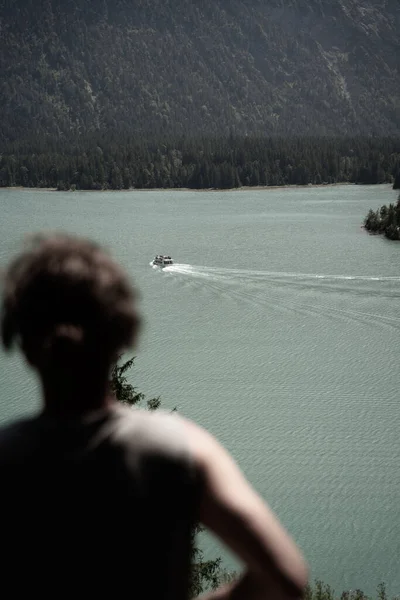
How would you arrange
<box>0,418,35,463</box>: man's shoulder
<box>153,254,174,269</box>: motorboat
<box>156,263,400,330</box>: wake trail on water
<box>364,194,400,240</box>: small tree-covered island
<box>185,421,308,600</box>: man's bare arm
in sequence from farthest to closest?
<box>364,194,400,240</box>: small tree-covered island
<box>153,254,174,269</box>: motorboat
<box>156,263,400,330</box>: wake trail on water
<box>0,418,35,463</box>: man's shoulder
<box>185,421,308,600</box>: man's bare arm

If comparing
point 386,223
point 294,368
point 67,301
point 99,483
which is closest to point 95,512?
point 99,483

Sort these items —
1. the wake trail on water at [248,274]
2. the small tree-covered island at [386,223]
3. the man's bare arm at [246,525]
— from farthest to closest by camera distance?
the small tree-covered island at [386,223] → the wake trail on water at [248,274] → the man's bare arm at [246,525]

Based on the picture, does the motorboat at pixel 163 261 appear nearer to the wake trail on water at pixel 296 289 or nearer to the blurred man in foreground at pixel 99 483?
the wake trail on water at pixel 296 289

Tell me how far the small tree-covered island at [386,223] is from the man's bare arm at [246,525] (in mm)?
51324

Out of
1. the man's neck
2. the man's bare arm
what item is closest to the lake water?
the man's neck

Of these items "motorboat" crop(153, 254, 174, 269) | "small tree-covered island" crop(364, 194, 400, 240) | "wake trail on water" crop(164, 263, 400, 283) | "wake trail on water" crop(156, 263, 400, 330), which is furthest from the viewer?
"small tree-covered island" crop(364, 194, 400, 240)

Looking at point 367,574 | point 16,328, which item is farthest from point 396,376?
point 16,328

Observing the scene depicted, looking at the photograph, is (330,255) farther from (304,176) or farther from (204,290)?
(304,176)

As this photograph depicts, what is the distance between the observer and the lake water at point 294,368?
15.6 metres

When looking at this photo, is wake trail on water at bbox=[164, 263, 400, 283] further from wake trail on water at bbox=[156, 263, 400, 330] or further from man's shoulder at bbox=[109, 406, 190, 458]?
man's shoulder at bbox=[109, 406, 190, 458]

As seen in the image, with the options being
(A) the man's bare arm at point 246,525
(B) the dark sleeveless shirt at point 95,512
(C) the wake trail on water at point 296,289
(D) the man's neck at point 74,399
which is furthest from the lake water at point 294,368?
(A) the man's bare arm at point 246,525

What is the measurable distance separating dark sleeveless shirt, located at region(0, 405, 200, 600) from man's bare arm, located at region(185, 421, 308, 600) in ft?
0.16

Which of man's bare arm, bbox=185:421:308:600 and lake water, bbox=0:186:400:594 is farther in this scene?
lake water, bbox=0:186:400:594

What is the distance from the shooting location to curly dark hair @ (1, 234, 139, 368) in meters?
1.60
